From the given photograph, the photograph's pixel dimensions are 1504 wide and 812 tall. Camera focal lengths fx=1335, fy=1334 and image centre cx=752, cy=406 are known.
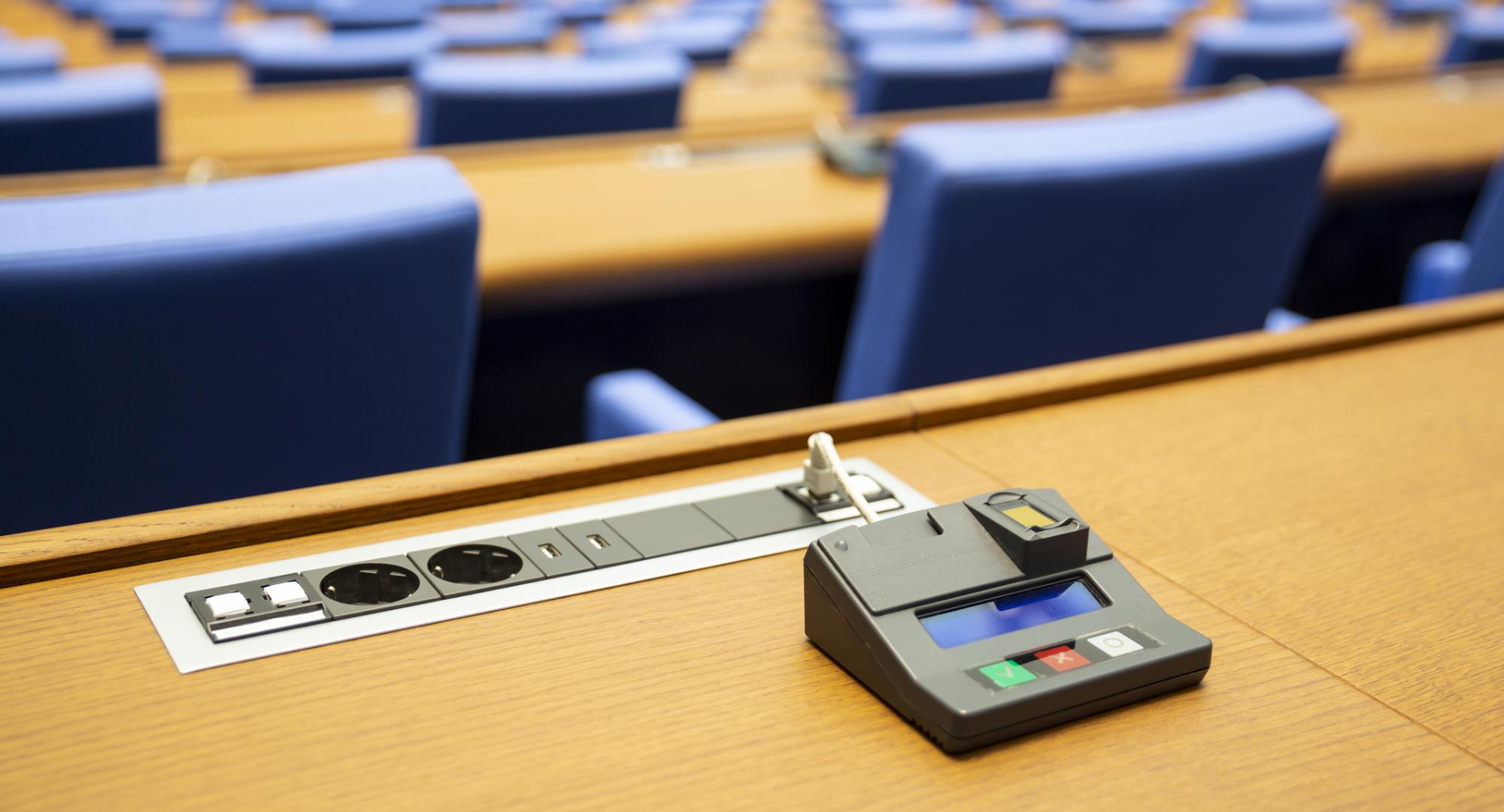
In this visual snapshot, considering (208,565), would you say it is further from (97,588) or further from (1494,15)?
(1494,15)

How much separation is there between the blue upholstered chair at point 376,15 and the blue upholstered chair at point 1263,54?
7.98ft

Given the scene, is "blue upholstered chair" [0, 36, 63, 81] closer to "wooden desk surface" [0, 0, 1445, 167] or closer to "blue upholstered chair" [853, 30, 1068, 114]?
"wooden desk surface" [0, 0, 1445, 167]

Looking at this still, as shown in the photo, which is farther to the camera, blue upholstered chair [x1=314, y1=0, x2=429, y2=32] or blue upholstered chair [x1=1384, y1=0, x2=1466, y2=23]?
blue upholstered chair [x1=1384, y1=0, x2=1466, y2=23]

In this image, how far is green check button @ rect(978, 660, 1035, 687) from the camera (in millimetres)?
452

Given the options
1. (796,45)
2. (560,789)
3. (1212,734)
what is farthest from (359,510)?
(796,45)

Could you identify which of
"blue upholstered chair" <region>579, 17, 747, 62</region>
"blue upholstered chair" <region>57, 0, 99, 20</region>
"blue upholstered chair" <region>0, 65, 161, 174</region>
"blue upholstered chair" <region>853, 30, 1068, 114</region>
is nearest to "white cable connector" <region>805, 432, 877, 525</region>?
"blue upholstered chair" <region>0, 65, 161, 174</region>

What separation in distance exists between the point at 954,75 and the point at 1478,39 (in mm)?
1791

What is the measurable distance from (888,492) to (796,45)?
513 centimetres

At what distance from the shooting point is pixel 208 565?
1.76 ft

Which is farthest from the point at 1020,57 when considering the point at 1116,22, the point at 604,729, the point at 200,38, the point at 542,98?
the point at 200,38

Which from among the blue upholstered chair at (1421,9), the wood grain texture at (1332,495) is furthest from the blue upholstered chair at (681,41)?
the blue upholstered chair at (1421,9)

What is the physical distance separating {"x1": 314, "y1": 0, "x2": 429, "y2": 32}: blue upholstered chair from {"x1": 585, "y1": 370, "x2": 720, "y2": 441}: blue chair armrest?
334 cm

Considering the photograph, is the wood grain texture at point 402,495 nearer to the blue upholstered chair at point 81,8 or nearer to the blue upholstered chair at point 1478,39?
the blue upholstered chair at point 1478,39

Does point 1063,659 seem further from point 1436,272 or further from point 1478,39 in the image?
point 1478,39
